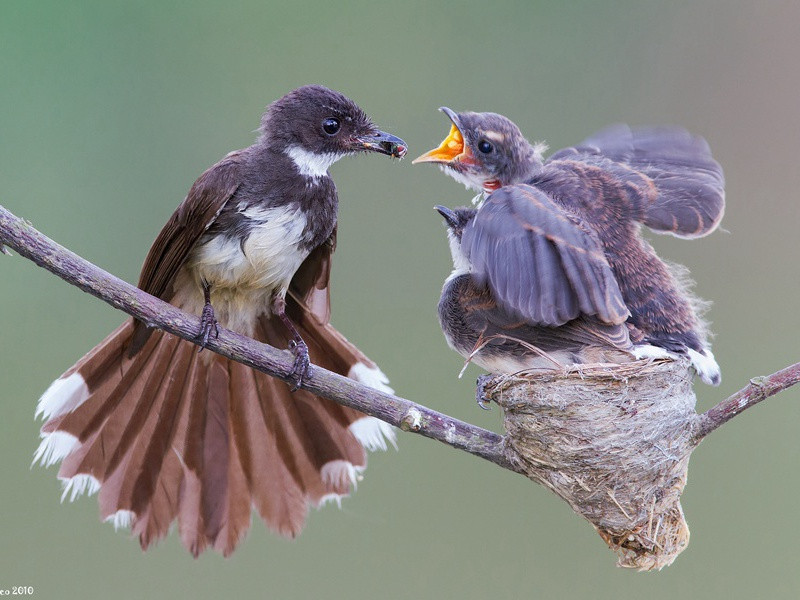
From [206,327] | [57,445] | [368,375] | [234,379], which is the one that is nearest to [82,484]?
[57,445]

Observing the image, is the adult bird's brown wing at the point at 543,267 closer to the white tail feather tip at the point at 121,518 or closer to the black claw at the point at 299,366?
the black claw at the point at 299,366

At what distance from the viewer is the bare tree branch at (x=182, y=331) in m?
3.15

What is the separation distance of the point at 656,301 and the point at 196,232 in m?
1.57

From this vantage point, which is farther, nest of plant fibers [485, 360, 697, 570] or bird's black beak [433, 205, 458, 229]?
bird's black beak [433, 205, 458, 229]

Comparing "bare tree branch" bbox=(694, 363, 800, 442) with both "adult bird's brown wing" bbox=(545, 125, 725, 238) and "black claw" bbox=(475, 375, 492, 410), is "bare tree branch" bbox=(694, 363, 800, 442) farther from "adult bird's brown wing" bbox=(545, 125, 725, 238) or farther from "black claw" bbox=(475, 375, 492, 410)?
"adult bird's brown wing" bbox=(545, 125, 725, 238)

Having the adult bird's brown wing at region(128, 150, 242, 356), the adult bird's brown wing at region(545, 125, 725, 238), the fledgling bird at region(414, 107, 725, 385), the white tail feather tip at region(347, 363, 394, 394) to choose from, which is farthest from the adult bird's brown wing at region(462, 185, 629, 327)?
the adult bird's brown wing at region(128, 150, 242, 356)

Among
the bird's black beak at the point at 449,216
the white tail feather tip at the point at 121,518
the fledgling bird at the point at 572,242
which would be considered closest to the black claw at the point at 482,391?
the fledgling bird at the point at 572,242

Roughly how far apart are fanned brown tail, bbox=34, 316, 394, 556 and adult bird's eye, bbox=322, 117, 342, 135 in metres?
0.72

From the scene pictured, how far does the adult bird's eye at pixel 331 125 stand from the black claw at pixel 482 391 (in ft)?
3.33

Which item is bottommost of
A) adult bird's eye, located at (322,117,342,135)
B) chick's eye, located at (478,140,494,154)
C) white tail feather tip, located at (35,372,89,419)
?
white tail feather tip, located at (35,372,89,419)

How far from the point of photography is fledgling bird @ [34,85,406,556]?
3.73m

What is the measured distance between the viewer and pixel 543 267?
3.21m

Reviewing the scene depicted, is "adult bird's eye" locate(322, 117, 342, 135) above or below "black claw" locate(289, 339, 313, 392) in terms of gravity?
above

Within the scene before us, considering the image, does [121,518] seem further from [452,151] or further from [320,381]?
[452,151]
